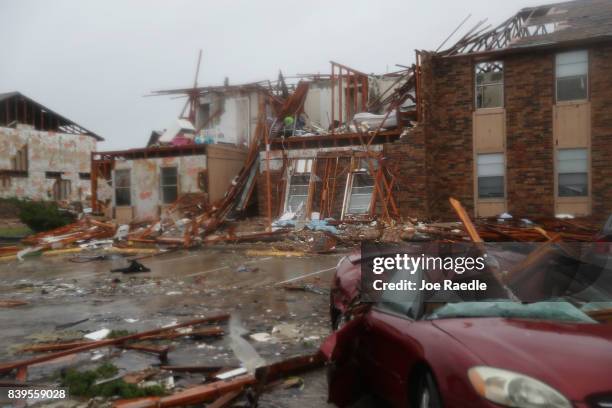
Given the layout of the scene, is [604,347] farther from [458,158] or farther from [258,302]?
[458,158]

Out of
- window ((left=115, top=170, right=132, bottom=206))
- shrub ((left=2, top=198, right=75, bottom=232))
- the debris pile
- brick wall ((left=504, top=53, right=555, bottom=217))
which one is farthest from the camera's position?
shrub ((left=2, top=198, right=75, bottom=232))

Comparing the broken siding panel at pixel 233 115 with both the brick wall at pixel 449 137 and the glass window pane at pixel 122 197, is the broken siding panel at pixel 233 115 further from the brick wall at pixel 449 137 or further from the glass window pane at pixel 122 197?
the brick wall at pixel 449 137

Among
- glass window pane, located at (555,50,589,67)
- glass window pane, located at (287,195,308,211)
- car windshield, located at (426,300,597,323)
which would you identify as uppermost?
glass window pane, located at (555,50,589,67)

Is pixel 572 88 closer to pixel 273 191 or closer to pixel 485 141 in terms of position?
pixel 485 141

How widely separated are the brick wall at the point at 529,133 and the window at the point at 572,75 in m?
0.26

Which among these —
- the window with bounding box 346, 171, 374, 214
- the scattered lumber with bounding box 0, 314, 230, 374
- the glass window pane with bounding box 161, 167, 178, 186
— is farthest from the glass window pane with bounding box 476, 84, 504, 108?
the scattered lumber with bounding box 0, 314, 230, 374

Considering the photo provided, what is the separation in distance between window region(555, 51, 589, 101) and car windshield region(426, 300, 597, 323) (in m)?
15.6

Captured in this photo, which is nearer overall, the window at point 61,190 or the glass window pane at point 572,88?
the glass window pane at point 572,88

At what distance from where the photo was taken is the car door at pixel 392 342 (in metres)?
4.04

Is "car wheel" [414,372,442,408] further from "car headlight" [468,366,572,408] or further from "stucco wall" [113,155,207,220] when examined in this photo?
"stucco wall" [113,155,207,220]

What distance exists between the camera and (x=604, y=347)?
11.2ft

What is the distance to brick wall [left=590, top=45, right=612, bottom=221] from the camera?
1739cm

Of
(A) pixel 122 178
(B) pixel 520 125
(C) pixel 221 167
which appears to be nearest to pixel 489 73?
(B) pixel 520 125

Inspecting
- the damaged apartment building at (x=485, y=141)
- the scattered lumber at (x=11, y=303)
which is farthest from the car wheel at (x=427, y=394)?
the damaged apartment building at (x=485, y=141)
